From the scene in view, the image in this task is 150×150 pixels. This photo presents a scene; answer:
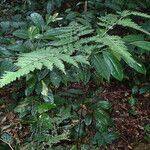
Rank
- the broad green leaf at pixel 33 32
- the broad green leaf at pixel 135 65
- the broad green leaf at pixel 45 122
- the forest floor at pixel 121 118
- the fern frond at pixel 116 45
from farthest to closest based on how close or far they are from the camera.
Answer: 1. the forest floor at pixel 121 118
2. the broad green leaf at pixel 33 32
3. the broad green leaf at pixel 45 122
4. the broad green leaf at pixel 135 65
5. the fern frond at pixel 116 45

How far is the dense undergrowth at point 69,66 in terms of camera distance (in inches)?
77.4

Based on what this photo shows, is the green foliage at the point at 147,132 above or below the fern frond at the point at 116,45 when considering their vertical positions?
below

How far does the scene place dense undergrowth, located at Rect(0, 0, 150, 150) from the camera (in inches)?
77.4

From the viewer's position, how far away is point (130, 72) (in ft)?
13.8

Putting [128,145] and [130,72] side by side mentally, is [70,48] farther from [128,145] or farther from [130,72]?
[130,72]

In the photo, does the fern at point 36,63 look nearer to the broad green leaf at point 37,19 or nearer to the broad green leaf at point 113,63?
the broad green leaf at point 113,63

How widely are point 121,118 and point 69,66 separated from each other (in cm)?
160

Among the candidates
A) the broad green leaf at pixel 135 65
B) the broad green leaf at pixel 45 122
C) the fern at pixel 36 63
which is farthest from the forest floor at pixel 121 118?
the fern at pixel 36 63

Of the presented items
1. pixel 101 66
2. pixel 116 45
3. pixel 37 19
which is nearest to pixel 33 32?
pixel 37 19

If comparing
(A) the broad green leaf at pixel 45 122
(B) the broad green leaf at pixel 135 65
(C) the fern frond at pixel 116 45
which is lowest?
(A) the broad green leaf at pixel 45 122

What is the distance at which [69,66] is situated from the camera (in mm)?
2590

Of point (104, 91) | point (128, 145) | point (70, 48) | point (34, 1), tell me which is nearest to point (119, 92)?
point (104, 91)

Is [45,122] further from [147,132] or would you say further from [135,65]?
[147,132]

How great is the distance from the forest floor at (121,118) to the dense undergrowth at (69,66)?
0.07 m
